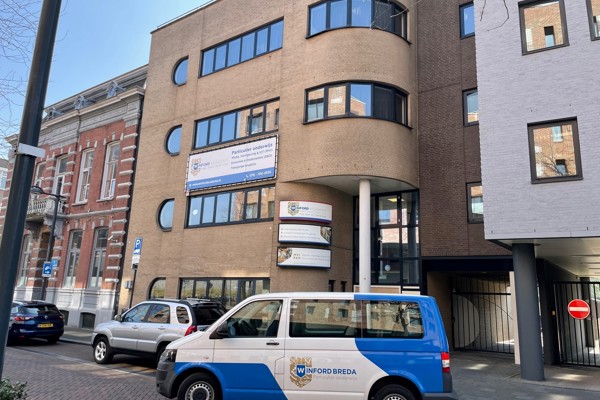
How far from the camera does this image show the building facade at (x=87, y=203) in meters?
22.4

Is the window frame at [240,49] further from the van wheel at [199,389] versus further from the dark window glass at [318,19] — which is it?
the van wheel at [199,389]

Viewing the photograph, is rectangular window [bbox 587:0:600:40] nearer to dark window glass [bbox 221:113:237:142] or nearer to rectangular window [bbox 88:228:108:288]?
dark window glass [bbox 221:113:237:142]

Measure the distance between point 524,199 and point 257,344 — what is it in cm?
733

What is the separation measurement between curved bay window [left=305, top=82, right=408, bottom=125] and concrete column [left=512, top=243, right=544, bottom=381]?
21.1 ft

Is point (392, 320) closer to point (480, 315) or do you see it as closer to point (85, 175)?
point (480, 315)

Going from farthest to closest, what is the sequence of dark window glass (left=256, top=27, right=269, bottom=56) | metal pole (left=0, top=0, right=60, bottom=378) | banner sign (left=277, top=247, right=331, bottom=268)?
dark window glass (left=256, top=27, right=269, bottom=56) < banner sign (left=277, top=247, right=331, bottom=268) < metal pole (left=0, top=0, right=60, bottom=378)

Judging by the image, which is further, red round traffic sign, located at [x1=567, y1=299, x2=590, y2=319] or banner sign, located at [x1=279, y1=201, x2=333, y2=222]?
banner sign, located at [x1=279, y1=201, x2=333, y2=222]

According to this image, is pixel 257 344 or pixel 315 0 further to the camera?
pixel 315 0

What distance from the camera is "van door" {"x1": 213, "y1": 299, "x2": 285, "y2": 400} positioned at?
22.8 ft

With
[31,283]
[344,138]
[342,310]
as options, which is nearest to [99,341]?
[342,310]

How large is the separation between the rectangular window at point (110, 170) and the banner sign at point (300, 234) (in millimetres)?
12554

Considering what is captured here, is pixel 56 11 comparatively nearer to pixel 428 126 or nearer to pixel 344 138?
pixel 344 138

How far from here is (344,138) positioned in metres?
14.8

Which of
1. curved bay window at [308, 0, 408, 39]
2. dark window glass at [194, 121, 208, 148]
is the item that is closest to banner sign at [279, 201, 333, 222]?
dark window glass at [194, 121, 208, 148]
